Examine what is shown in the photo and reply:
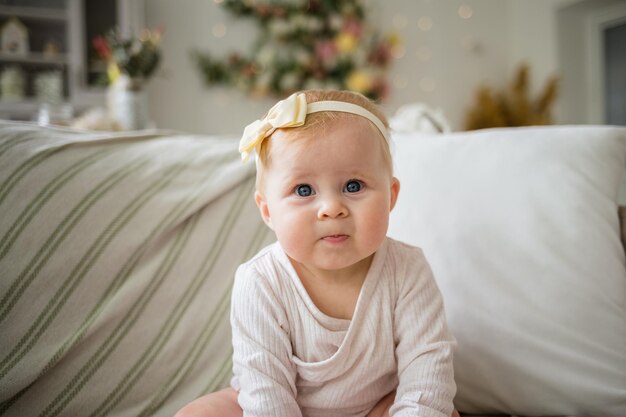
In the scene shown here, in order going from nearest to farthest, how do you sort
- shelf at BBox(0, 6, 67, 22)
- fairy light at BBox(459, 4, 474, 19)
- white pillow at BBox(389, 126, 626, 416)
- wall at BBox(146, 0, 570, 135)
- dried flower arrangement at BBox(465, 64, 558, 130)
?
white pillow at BBox(389, 126, 626, 416), shelf at BBox(0, 6, 67, 22), wall at BBox(146, 0, 570, 135), dried flower arrangement at BBox(465, 64, 558, 130), fairy light at BBox(459, 4, 474, 19)

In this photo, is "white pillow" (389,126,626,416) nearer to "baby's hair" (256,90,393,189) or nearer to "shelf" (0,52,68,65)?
"baby's hair" (256,90,393,189)

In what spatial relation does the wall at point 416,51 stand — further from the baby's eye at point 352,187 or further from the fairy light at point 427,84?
the baby's eye at point 352,187

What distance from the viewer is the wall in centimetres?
373

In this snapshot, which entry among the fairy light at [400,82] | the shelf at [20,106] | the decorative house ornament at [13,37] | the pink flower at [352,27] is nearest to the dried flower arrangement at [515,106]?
the fairy light at [400,82]

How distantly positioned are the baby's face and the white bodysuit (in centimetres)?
10

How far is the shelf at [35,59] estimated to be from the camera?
334cm

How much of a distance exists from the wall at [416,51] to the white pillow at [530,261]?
10.2 ft

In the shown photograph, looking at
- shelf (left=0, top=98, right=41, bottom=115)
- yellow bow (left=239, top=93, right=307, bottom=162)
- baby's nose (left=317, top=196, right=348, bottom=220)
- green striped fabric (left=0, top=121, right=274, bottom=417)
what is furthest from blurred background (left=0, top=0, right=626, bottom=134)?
baby's nose (left=317, top=196, right=348, bottom=220)

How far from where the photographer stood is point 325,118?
746 millimetres

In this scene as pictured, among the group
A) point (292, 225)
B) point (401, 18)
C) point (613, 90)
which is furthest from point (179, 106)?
point (613, 90)

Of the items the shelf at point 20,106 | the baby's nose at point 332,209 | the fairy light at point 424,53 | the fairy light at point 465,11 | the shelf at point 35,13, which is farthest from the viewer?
the fairy light at point 465,11

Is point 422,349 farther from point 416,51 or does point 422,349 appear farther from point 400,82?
point 416,51

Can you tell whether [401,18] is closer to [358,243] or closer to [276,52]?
[276,52]

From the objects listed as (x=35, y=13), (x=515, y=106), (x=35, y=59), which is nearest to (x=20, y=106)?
(x=35, y=59)
